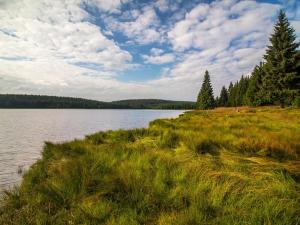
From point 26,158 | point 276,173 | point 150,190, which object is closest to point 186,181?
point 150,190

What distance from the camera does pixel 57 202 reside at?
298 cm

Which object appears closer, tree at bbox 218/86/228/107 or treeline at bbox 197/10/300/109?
treeline at bbox 197/10/300/109

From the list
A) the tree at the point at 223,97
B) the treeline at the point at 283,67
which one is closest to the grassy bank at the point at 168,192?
the treeline at the point at 283,67

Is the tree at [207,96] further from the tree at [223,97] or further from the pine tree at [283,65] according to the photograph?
the pine tree at [283,65]

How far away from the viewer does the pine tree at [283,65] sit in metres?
23.3

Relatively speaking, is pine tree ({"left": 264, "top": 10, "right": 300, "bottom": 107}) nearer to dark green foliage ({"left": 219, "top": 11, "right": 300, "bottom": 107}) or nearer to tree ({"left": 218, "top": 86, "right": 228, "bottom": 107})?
dark green foliage ({"left": 219, "top": 11, "right": 300, "bottom": 107})

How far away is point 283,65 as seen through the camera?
76.2 feet

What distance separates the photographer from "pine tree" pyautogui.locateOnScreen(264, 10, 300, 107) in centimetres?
2327

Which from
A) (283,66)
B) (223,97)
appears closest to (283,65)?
(283,66)

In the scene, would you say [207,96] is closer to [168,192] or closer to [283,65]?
[283,65]

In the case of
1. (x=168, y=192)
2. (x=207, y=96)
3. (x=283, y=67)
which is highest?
(x=283, y=67)

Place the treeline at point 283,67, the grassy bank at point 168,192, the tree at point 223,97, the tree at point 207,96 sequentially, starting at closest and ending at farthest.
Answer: the grassy bank at point 168,192, the treeline at point 283,67, the tree at point 207,96, the tree at point 223,97

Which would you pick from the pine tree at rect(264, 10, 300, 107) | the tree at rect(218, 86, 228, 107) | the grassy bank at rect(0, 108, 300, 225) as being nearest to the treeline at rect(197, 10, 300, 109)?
the pine tree at rect(264, 10, 300, 107)

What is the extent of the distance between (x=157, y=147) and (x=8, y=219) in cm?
371
